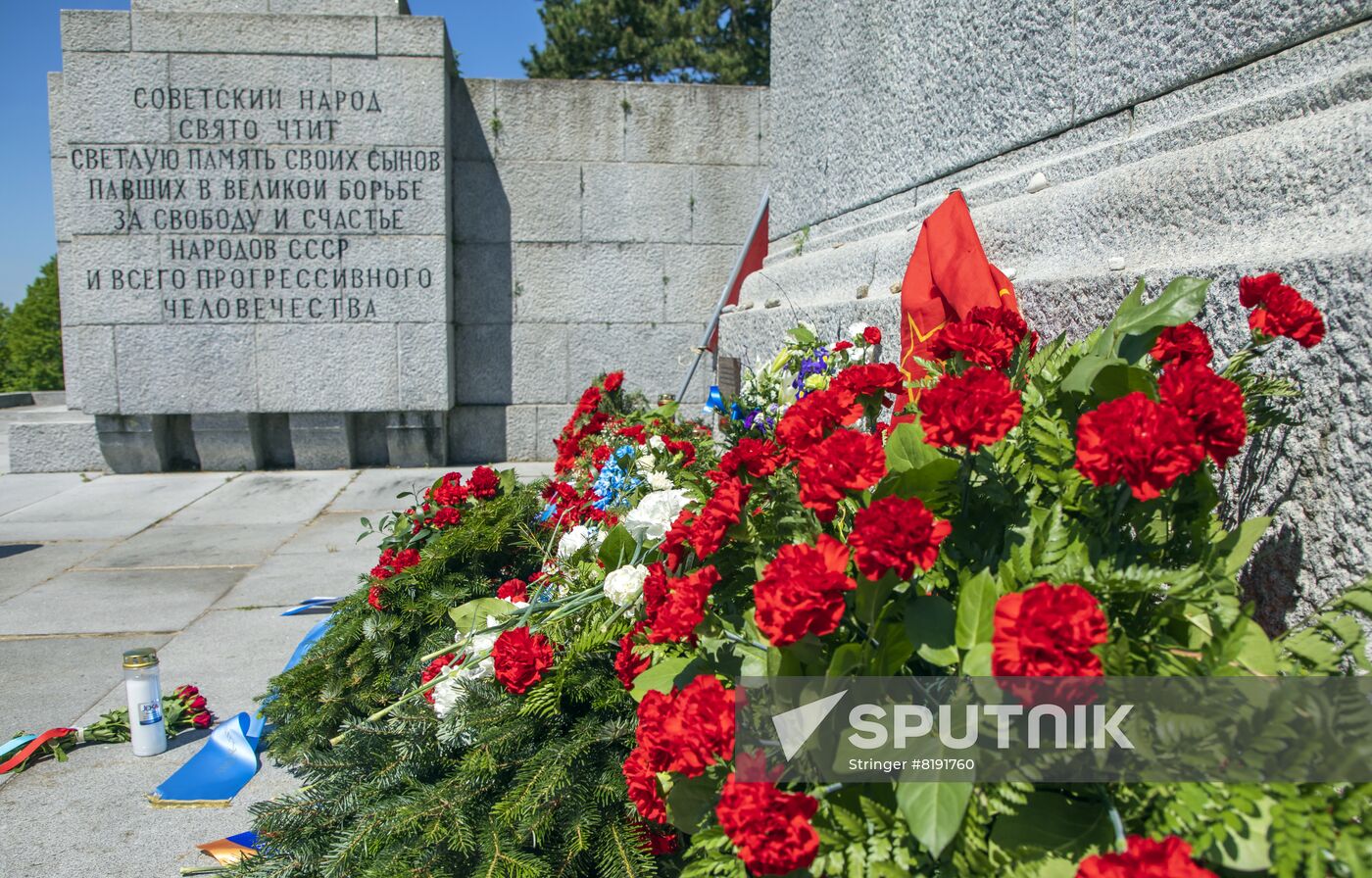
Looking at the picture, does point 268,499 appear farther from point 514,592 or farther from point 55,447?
point 514,592

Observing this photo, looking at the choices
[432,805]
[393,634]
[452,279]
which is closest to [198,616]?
[393,634]

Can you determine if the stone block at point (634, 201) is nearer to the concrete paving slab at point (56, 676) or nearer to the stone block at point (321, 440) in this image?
the stone block at point (321, 440)

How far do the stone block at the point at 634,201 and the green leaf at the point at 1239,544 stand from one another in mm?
6420

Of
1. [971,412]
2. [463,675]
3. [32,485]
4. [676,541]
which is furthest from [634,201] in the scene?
[971,412]

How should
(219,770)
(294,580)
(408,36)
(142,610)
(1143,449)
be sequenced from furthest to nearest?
(408,36) < (294,580) < (142,610) < (219,770) < (1143,449)

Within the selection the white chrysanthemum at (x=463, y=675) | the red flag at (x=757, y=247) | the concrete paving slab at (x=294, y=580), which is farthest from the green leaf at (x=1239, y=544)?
the red flag at (x=757, y=247)

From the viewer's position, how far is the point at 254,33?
6.64 metres

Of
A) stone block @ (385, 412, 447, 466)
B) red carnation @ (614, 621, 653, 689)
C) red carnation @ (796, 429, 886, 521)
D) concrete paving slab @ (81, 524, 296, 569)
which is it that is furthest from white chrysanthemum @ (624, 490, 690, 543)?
stone block @ (385, 412, 447, 466)

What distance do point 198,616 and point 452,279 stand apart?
3921 millimetres

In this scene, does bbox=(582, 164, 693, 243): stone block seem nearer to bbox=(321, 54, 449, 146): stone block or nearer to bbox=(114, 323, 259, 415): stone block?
bbox=(321, 54, 449, 146): stone block

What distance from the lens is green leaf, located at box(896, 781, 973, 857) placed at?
1.04 metres

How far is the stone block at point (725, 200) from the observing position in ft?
24.5

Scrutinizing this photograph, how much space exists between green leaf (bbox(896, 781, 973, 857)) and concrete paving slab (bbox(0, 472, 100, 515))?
6696 millimetres

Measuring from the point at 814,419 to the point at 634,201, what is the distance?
20.7ft
